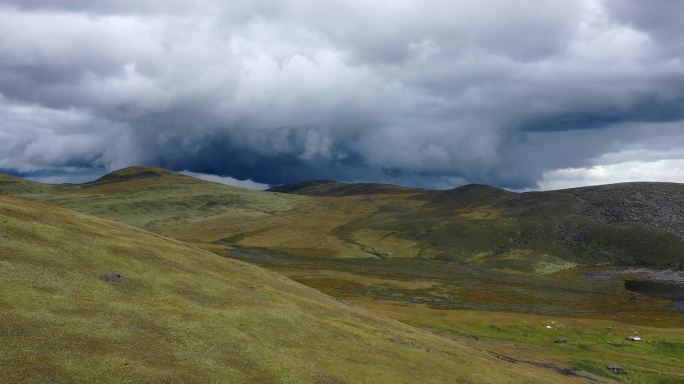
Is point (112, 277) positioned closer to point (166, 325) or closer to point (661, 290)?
point (166, 325)

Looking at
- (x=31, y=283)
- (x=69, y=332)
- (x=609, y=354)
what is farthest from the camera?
(x=609, y=354)

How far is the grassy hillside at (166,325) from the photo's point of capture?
3203 centimetres

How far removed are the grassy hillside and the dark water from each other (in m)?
132

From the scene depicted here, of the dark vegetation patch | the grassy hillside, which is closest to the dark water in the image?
the grassy hillside

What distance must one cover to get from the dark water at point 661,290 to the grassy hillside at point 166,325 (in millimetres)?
132300

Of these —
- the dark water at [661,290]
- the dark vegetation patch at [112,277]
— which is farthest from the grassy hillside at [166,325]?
the dark water at [661,290]

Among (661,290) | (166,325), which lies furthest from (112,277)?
(661,290)

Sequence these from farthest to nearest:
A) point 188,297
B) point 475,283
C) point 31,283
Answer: point 475,283
point 188,297
point 31,283

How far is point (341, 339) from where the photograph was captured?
50.0 metres

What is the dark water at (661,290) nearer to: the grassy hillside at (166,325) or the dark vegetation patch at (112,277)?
the grassy hillside at (166,325)

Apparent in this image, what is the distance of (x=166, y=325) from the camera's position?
39.5 metres

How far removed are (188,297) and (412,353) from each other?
23128 mm

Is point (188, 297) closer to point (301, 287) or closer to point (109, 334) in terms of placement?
point (109, 334)

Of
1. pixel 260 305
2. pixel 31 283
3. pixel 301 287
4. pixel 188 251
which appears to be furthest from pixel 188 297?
pixel 301 287
